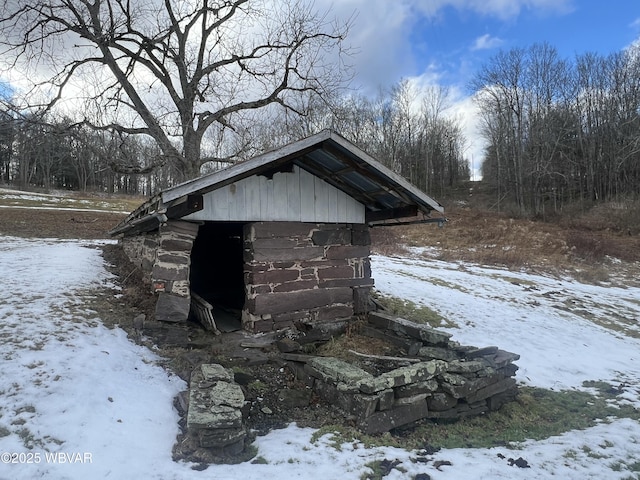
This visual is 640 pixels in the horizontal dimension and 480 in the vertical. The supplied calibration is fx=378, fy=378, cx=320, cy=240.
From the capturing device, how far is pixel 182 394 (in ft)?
14.1

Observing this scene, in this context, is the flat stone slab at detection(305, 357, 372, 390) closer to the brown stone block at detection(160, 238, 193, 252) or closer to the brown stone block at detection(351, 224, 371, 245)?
the brown stone block at detection(160, 238, 193, 252)

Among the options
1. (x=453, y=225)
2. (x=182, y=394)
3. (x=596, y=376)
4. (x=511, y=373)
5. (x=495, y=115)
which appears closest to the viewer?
(x=182, y=394)

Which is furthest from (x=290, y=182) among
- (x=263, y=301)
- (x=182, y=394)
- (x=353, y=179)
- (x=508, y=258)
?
(x=508, y=258)

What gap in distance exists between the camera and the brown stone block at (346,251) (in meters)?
7.04

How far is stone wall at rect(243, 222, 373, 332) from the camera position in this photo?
6262 mm

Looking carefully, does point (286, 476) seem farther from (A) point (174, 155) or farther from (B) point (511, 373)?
(A) point (174, 155)

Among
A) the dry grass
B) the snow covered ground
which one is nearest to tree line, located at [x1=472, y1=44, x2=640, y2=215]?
the dry grass

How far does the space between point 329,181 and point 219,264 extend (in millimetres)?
5663

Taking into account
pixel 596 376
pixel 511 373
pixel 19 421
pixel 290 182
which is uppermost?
pixel 290 182

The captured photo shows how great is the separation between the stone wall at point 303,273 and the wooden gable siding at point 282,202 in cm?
19

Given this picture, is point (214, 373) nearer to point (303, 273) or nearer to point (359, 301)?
point (303, 273)

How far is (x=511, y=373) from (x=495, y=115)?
38111mm

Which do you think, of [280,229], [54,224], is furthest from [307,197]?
[54,224]

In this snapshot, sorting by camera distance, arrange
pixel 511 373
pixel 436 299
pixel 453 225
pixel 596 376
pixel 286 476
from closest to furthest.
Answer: pixel 286 476
pixel 511 373
pixel 596 376
pixel 436 299
pixel 453 225
